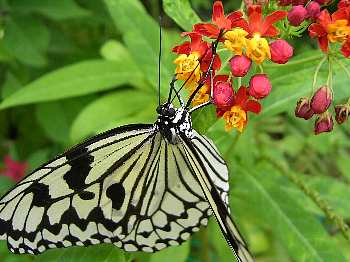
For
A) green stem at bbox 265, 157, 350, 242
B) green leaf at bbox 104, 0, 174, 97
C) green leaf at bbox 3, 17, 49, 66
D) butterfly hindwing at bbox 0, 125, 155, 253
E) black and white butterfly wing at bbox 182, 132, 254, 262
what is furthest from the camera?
green leaf at bbox 3, 17, 49, 66

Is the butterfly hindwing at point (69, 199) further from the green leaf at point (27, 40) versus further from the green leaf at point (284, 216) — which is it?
the green leaf at point (27, 40)

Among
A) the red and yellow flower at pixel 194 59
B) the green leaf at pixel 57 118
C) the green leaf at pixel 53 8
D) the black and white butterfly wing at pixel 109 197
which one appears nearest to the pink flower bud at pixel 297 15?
the red and yellow flower at pixel 194 59

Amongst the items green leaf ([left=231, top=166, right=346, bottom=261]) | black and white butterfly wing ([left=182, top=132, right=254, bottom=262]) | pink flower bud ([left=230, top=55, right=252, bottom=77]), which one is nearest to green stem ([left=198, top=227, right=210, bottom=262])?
green leaf ([left=231, top=166, right=346, bottom=261])

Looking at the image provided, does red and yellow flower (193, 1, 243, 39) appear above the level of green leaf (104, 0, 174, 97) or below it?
below

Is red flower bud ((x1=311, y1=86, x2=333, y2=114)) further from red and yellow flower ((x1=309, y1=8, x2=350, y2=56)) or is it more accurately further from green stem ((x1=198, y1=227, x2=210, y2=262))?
green stem ((x1=198, y1=227, x2=210, y2=262))

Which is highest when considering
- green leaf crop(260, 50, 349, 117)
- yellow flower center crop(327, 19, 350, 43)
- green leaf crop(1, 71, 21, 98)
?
green leaf crop(1, 71, 21, 98)
